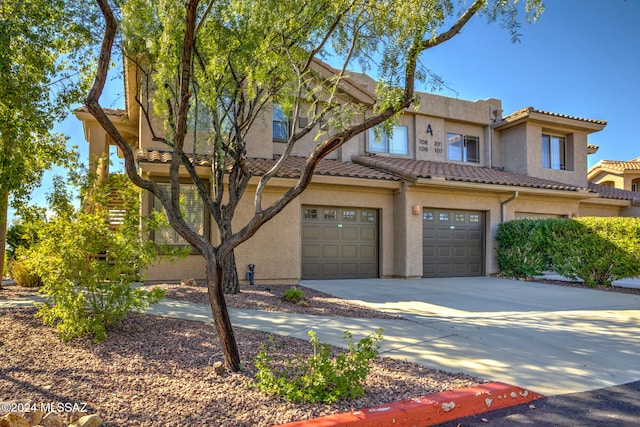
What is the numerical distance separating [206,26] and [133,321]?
497 cm

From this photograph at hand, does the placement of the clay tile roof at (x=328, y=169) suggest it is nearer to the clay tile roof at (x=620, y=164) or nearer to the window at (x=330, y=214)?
the window at (x=330, y=214)

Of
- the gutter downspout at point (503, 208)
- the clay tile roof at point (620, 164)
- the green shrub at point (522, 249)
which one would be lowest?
the green shrub at point (522, 249)

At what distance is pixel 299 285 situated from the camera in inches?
444

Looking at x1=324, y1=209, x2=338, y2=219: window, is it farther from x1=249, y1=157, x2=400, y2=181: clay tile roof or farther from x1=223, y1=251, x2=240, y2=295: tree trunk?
x1=223, y1=251, x2=240, y2=295: tree trunk

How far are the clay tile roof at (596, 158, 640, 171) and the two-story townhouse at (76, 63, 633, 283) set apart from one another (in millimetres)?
10616

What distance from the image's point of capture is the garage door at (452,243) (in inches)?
552

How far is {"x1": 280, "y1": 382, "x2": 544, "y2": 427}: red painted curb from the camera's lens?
3.25m

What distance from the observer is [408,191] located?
13.2 meters

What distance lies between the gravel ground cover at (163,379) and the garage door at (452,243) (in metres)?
9.37

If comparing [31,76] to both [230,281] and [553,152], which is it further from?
[553,152]

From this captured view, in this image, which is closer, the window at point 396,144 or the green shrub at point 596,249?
the green shrub at point 596,249

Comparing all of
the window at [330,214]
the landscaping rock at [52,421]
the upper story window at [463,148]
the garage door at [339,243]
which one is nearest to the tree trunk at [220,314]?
the landscaping rock at [52,421]

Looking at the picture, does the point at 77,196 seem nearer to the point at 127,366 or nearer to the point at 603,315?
the point at 127,366

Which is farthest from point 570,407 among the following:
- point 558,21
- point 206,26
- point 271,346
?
point 206,26
